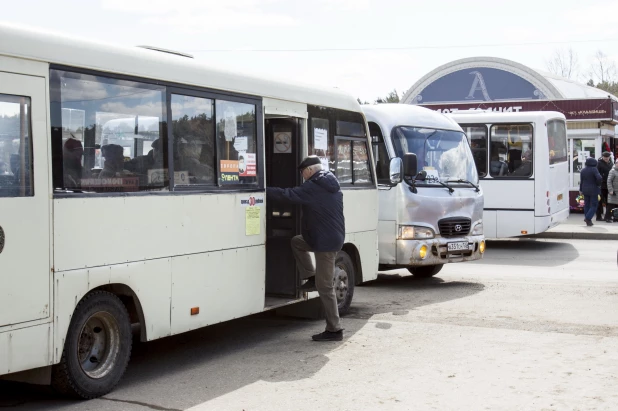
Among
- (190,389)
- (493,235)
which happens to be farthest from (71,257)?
(493,235)

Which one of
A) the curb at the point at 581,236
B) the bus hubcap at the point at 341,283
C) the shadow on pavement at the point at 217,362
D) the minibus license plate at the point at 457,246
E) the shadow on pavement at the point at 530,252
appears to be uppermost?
the minibus license plate at the point at 457,246

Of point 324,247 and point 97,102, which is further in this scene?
point 324,247

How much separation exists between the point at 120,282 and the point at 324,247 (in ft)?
8.36

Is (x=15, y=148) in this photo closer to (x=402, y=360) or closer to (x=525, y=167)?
(x=402, y=360)

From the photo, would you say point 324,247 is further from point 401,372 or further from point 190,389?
point 190,389

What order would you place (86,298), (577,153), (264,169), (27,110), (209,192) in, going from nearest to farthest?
(27,110)
(86,298)
(209,192)
(264,169)
(577,153)

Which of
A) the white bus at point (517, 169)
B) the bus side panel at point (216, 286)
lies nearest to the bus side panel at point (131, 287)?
the bus side panel at point (216, 286)

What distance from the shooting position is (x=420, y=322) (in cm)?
1010

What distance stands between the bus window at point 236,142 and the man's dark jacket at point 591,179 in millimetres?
16393

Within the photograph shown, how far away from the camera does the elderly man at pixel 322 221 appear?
29.3ft

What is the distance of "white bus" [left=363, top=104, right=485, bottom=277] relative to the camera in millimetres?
12812

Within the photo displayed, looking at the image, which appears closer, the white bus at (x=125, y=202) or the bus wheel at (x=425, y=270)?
the white bus at (x=125, y=202)

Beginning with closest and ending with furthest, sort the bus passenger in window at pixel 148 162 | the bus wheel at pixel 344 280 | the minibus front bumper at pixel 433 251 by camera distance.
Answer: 1. the bus passenger in window at pixel 148 162
2. the bus wheel at pixel 344 280
3. the minibus front bumper at pixel 433 251

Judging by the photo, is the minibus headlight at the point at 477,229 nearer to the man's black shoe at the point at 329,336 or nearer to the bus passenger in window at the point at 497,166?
the man's black shoe at the point at 329,336
